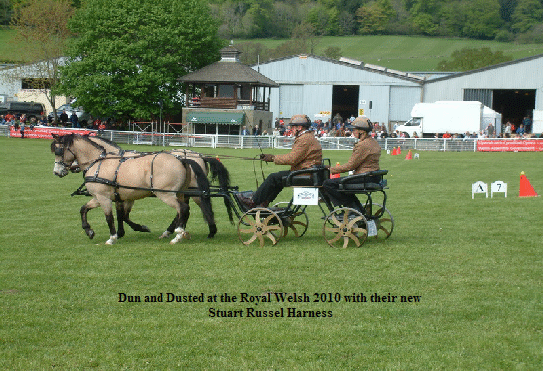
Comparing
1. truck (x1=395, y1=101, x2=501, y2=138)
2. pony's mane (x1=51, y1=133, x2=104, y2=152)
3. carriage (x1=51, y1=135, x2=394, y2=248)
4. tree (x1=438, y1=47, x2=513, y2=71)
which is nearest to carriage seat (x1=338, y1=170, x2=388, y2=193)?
carriage (x1=51, y1=135, x2=394, y2=248)

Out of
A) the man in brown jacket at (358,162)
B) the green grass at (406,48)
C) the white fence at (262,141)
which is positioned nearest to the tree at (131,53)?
the white fence at (262,141)

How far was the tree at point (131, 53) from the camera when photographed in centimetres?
4806

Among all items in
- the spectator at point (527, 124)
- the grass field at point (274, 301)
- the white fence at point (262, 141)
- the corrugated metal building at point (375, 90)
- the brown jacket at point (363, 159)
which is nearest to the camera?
the grass field at point (274, 301)

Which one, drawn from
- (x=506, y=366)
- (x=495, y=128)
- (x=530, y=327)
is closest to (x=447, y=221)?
(x=530, y=327)

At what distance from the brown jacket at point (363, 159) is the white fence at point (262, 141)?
31.1 metres

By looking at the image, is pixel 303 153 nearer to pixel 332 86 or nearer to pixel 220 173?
pixel 220 173

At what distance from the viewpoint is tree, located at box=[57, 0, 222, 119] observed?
158 feet

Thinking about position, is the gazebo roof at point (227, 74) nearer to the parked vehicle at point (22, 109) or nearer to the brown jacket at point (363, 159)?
the parked vehicle at point (22, 109)

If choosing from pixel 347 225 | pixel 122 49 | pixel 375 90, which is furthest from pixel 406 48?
pixel 347 225

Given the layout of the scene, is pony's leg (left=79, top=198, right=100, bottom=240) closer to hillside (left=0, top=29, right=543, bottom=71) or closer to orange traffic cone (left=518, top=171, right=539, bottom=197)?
orange traffic cone (left=518, top=171, right=539, bottom=197)

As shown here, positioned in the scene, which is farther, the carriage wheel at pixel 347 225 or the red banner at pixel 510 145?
the red banner at pixel 510 145

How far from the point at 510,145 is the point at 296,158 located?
112 feet

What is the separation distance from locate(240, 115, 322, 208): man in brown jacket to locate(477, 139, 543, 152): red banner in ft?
110

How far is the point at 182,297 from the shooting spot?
7.32m
